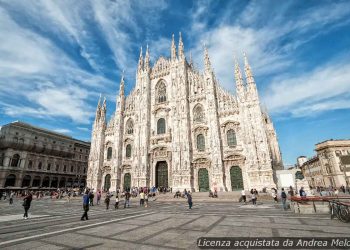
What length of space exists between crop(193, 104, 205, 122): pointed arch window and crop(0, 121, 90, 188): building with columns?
36689 mm

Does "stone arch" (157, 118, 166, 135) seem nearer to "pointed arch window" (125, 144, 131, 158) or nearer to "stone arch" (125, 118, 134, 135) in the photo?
"stone arch" (125, 118, 134, 135)

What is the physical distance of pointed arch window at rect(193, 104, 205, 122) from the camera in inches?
1169

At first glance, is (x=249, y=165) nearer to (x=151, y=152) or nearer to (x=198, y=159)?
(x=198, y=159)

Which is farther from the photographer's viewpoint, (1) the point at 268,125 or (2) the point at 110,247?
(1) the point at 268,125

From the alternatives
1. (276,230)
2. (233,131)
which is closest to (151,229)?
(276,230)

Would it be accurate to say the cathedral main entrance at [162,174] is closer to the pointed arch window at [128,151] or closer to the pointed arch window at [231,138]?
the pointed arch window at [128,151]

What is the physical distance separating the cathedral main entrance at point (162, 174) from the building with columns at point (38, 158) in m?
29.6

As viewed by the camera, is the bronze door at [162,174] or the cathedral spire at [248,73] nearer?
the cathedral spire at [248,73]

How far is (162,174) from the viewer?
30.3 metres

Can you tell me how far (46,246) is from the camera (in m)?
5.07

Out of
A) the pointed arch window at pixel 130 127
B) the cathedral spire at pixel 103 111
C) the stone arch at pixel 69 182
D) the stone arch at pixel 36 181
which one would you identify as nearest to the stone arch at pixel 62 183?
the stone arch at pixel 69 182

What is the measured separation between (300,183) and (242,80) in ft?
48.1

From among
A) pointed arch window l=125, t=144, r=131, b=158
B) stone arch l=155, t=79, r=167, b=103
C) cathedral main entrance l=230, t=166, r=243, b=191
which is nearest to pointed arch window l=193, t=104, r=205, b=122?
stone arch l=155, t=79, r=167, b=103

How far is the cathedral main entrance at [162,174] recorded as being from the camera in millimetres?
29895
